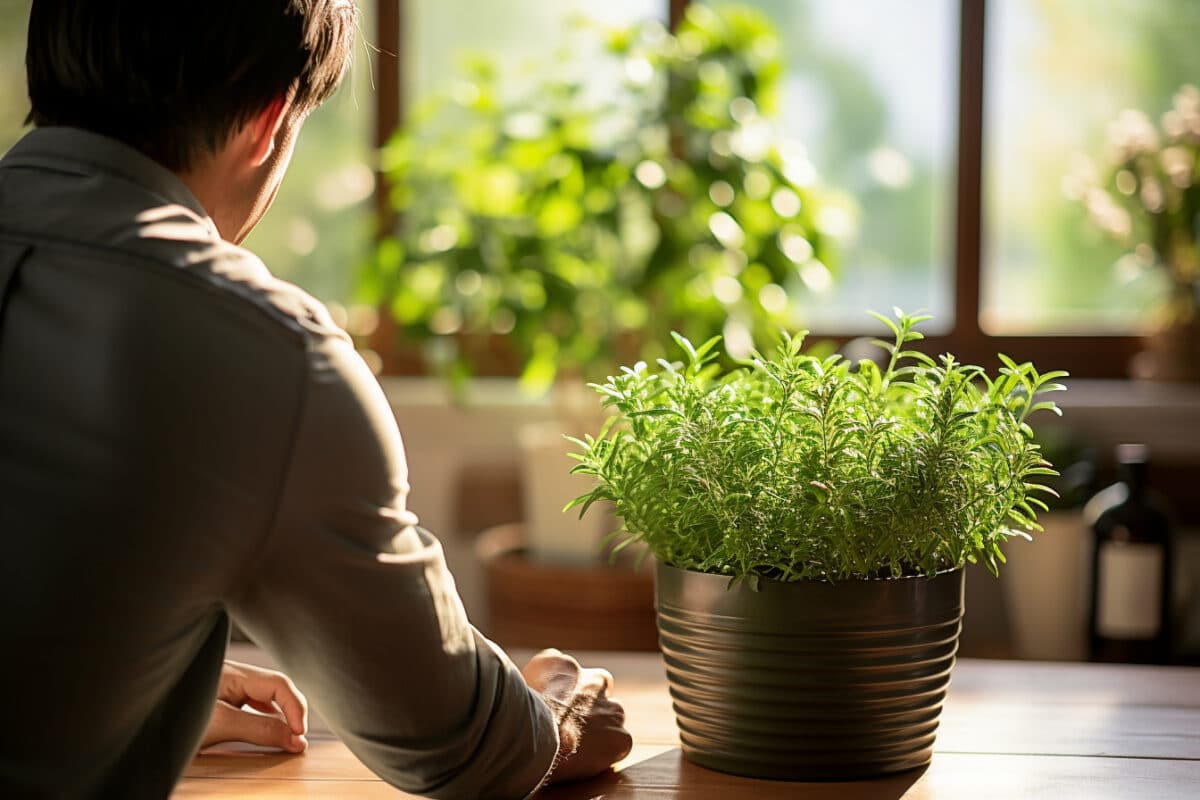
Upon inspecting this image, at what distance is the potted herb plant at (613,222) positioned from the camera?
2350 millimetres

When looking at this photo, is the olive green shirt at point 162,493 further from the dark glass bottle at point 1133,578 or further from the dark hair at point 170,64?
the dark glass bottle at point 1133,578

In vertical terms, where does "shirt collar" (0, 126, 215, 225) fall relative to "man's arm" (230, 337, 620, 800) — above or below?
above

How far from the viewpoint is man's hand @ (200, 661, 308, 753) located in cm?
92

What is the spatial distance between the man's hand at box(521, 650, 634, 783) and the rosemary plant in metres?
0.12

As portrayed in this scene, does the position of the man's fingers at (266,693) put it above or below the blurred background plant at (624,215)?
below

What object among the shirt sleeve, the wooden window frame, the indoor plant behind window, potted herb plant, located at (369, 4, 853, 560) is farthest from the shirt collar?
the indoor plant behind window

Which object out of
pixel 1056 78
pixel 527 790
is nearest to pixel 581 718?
pixel 527 790

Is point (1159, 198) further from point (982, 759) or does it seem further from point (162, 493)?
point (162, 493)

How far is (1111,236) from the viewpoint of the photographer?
8.88 ft

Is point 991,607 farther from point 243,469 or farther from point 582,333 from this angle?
point 243,469

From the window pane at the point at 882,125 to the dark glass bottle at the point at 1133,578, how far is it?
3.04 feet

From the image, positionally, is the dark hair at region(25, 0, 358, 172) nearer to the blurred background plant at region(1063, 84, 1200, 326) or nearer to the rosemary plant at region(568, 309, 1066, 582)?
the rosemary plant at region(568, 309, 1066, 582)

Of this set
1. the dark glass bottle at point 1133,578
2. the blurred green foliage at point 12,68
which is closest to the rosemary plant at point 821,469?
the dark glass bottle at point 1133,578

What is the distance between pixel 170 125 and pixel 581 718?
0.43m
